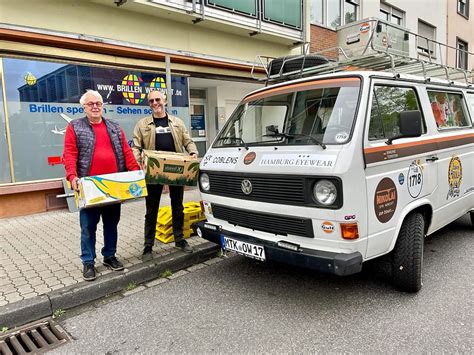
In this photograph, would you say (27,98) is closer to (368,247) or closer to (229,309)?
(229,309)

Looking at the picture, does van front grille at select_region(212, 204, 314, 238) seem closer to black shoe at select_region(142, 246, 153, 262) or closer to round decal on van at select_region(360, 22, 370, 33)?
black shoe at select_region(142, 246, 153, 262)

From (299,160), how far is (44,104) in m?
5.41

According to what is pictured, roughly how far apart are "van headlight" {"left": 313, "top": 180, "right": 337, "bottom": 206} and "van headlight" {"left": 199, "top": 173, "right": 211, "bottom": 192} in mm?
1346

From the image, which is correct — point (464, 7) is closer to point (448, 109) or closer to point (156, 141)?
point (448, 109)

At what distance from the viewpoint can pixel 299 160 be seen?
315cm

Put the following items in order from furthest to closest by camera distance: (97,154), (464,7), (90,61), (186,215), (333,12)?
(464,7), (333,12), (90,61), (186,215), (97,154)

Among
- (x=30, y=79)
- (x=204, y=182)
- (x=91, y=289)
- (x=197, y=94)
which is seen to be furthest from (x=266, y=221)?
(x=197, y=94)

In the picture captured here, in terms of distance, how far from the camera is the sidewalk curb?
3.34m

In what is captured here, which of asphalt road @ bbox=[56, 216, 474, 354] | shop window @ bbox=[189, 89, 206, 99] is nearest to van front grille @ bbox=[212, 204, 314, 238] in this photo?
asphalt road @ bbox=[56, 216, 474, 354]

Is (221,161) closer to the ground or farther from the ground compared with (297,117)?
closer to the ground

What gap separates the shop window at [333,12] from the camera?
452 inches

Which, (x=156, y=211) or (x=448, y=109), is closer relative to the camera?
(x=156, y=211)

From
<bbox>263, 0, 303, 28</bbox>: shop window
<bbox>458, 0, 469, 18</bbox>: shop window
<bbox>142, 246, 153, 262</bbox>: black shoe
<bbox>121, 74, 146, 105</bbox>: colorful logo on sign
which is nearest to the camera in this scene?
<bbox>142, 246, 153, 262</bbox>: black shoe

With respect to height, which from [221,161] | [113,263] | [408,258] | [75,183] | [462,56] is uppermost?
[462,56]
